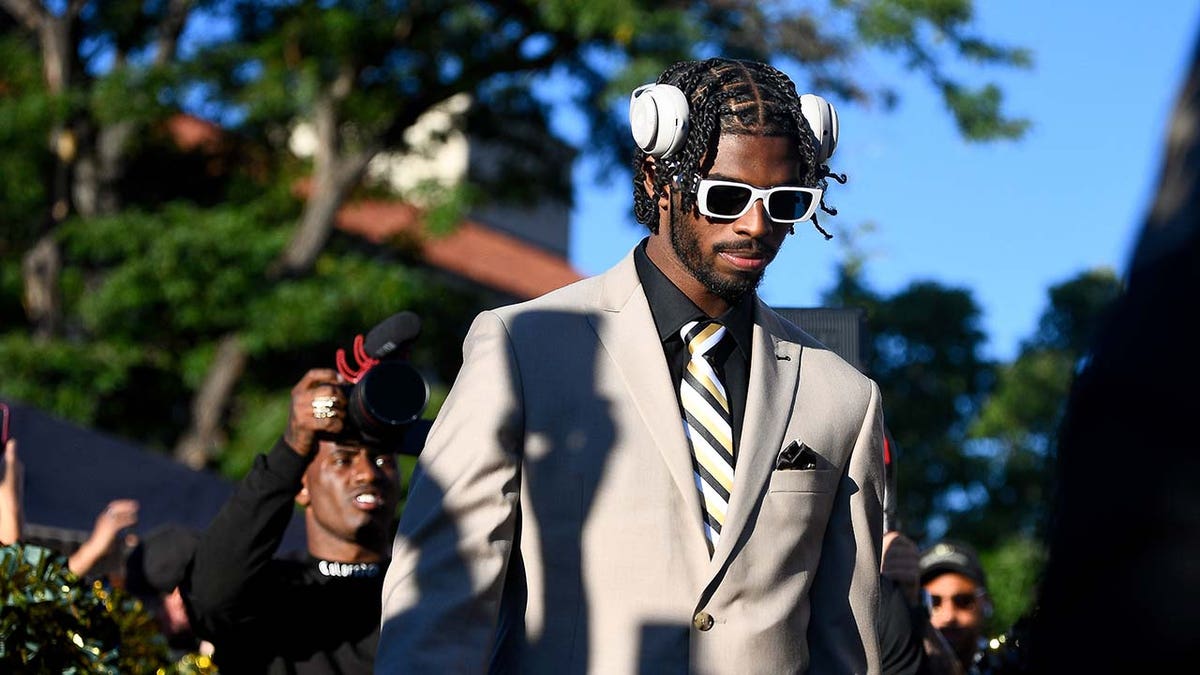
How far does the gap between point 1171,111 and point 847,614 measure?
1936 mm

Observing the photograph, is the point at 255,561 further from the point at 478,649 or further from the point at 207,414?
the point at 207,414

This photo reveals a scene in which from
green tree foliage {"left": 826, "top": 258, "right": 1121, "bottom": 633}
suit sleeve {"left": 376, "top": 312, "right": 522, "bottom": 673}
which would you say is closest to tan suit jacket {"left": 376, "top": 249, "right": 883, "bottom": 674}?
suit sleeve {"left": 376, "top": 312, "right": 522, "bottom": 673}

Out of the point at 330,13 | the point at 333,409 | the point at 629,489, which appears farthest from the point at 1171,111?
the point at 330,13

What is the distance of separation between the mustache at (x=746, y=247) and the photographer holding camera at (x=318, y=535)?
1390 millimetres

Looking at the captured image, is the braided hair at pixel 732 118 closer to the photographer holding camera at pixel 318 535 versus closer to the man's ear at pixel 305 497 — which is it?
the photographer holding camera at pixel 318 535

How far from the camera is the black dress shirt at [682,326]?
123 inches

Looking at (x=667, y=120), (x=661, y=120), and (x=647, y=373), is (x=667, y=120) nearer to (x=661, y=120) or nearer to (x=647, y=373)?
(x=661, y=120)

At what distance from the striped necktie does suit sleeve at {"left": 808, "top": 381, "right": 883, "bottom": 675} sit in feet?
0.77

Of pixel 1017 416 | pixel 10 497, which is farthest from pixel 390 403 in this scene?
pixel 1017 416

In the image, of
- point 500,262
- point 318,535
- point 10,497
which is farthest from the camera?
point 500,262

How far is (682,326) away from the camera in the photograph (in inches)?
123

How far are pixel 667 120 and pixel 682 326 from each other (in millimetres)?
370

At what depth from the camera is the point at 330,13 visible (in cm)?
1628

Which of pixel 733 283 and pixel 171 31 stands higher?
pixel 171 31
